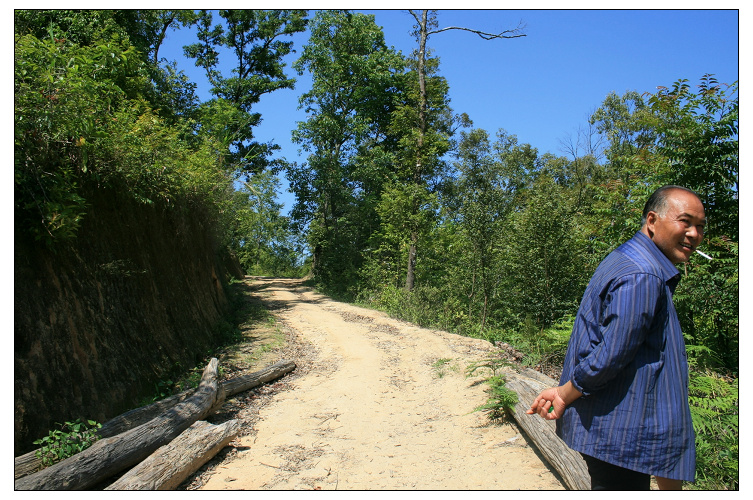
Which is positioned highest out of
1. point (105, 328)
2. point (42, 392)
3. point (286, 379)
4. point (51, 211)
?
point (51, 211)

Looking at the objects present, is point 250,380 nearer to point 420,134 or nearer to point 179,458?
point 179,458

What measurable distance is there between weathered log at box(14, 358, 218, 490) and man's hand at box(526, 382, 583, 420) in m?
3.76

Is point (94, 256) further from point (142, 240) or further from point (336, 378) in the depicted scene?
point (336, 378)

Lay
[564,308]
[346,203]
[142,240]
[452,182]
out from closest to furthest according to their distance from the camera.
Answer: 1. [142,240]
2. [564,308]
3. [346,203]
4. [452,182]

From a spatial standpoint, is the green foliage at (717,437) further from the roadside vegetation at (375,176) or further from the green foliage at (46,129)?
the green foliage at (46,129)

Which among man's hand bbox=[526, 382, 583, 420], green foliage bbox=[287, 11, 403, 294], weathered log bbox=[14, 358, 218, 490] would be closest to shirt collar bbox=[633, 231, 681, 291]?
man's hand bbox=[526, 382, 583, 420]

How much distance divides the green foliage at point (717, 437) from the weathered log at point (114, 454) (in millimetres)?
4999

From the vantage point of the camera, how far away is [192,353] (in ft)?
28.9

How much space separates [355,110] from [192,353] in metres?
21.2

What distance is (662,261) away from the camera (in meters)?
2.30

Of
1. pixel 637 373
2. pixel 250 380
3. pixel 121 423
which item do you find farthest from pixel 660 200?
pixel 250 380

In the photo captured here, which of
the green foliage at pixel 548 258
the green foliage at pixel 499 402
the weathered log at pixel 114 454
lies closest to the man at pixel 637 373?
the green foliage at pixel 499 402

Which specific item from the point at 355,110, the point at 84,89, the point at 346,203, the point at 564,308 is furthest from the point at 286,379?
the point at 355,110

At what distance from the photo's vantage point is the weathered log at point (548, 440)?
3.99 meters
